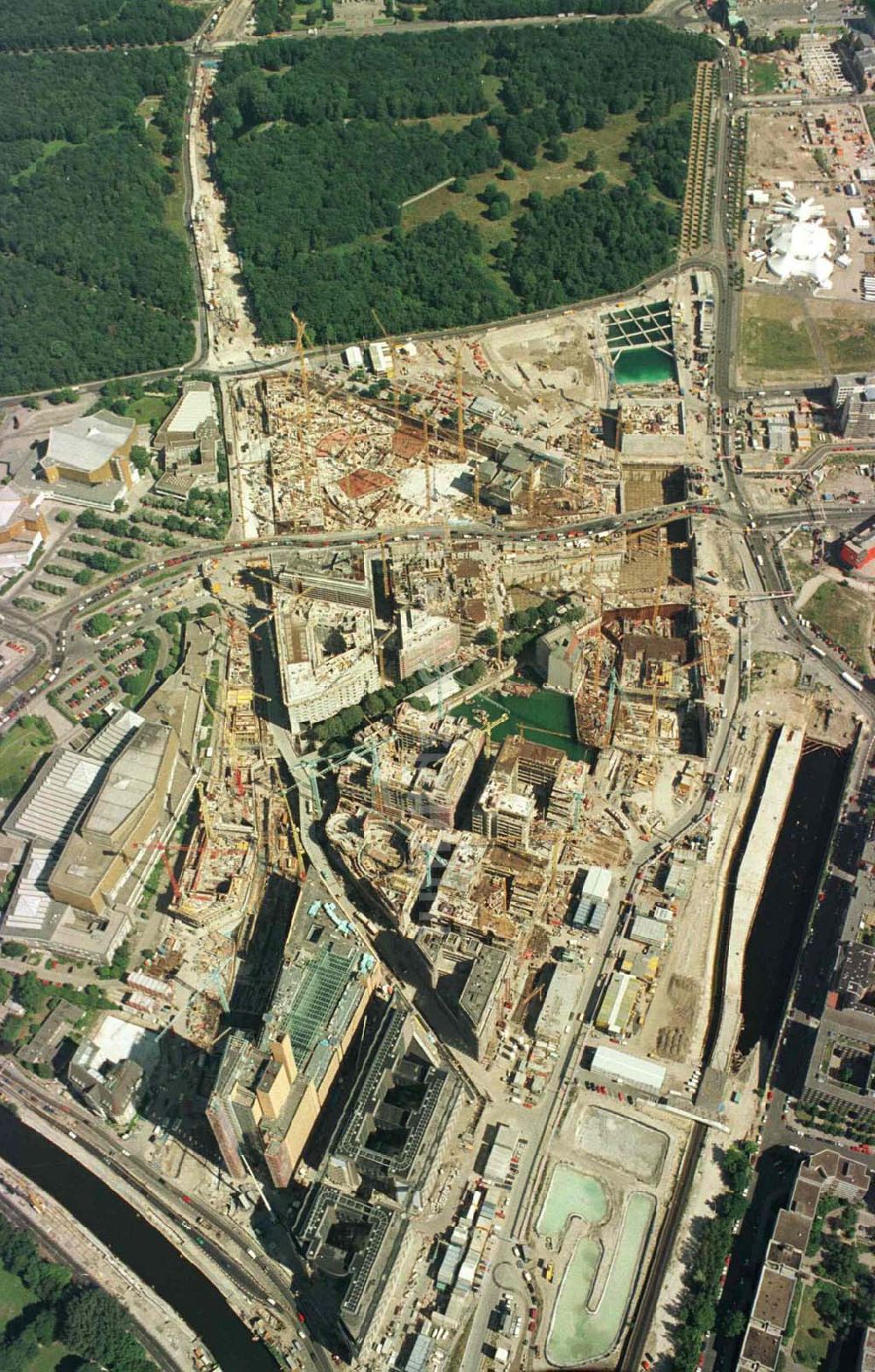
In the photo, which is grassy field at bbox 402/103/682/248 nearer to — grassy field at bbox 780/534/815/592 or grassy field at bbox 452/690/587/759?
grassy field at bbox 780/534/815/592

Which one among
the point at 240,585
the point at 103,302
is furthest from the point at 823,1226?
the point at 103,302

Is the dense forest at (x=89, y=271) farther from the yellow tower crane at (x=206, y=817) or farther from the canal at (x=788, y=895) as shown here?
the canal at (x=788, y=895)

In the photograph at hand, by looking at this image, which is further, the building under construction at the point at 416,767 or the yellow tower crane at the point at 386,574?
the yellow tower crane at the point at 386,574

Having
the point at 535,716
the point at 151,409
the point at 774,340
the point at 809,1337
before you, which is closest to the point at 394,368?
the point at 151,409

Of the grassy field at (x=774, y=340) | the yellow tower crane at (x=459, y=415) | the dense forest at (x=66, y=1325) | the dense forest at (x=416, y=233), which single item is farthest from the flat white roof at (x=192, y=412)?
the dense forest at (x=66, y=1325)

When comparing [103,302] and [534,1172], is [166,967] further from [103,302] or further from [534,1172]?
[103,302]

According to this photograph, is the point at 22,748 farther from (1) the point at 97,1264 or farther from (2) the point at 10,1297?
(2) the point at 10,1297
